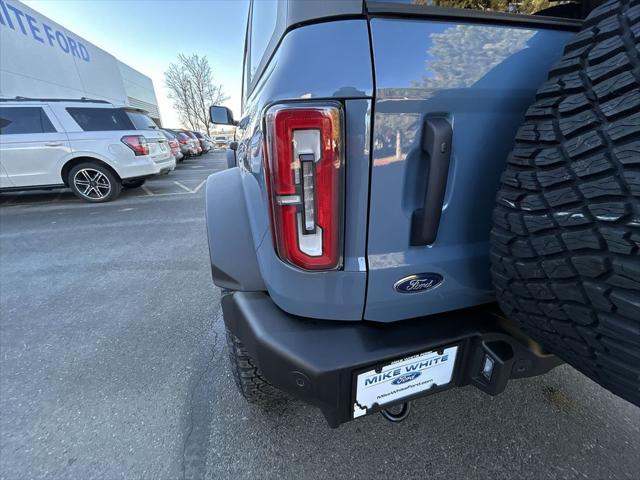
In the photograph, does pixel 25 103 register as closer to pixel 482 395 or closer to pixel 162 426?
pixel 162 426

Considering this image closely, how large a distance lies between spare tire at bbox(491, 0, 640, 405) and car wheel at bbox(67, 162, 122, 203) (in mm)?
7482

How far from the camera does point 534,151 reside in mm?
801

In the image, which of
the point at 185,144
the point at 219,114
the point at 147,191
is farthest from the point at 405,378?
the point at 185,144

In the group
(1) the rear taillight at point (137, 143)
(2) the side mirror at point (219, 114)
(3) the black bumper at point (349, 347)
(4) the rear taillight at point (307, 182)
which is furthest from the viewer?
(1) the rear taillight at point (137, 143)

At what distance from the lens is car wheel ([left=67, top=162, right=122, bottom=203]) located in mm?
6121

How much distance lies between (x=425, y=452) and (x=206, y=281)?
2487 mm

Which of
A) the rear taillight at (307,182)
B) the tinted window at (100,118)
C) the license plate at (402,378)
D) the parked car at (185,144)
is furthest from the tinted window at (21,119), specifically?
the parked car at (185,144)

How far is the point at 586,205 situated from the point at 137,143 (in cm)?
719

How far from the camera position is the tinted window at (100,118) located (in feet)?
19.3

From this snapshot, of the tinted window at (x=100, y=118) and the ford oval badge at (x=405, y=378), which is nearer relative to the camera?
the ford oval badge at (x=405, y=378)

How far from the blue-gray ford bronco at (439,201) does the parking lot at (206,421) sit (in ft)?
1.99

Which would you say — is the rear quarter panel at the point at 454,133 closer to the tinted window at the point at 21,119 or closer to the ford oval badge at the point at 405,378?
the ford oval badge at the point at 405,378

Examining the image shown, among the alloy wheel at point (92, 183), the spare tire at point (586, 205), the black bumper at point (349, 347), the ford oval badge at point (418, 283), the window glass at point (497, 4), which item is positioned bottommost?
the alloy wheel at point (92, 183)

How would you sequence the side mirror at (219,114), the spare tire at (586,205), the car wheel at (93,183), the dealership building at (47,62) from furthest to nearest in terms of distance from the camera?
the dealership building at (47,62) < the car wheel at (93,183) < the side mirror at (219,114) < the spare tire at (586,205)
